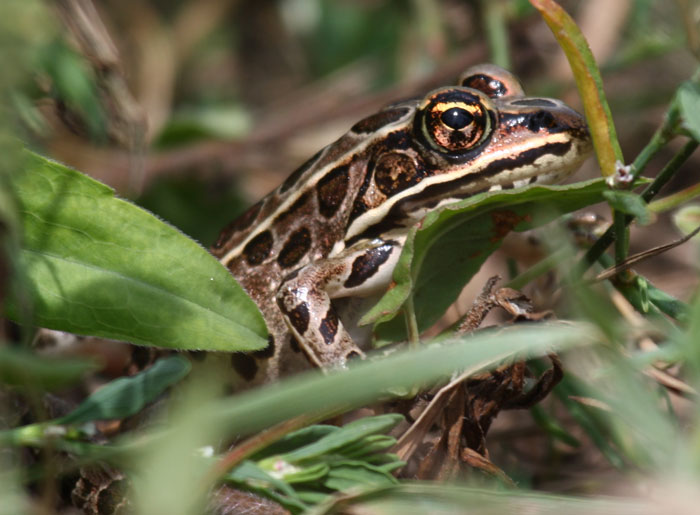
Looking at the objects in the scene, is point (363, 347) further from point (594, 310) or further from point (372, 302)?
point (594, 310)

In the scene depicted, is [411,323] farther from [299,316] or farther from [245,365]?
[245,365]

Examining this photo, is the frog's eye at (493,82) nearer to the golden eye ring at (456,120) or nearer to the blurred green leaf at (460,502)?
the golden eye ring at (456,120)

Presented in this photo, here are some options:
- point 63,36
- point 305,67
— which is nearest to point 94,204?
point 63,36

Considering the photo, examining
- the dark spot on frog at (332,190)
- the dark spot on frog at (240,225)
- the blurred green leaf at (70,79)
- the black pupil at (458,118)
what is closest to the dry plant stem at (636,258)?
the black pupil at (458,118)

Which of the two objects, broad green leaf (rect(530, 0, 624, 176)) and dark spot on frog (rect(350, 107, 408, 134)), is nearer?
broad green leaf (rect(530, 0, 624, 176))

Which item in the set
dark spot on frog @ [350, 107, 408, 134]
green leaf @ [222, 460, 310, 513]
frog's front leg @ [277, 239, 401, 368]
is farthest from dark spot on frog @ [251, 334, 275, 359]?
green leaf @ [222, 460, 310, 513]

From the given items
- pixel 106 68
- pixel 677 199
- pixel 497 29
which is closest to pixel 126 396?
pixel 677 199

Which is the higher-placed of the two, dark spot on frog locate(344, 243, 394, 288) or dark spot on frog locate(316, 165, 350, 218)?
dark spot on frog locate(316, 165, 350, 218)

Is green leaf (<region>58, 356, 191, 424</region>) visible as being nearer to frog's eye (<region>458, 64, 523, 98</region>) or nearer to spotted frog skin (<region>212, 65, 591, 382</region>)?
spotted frog skin (<region>212, 65, 591, 382</region>)
